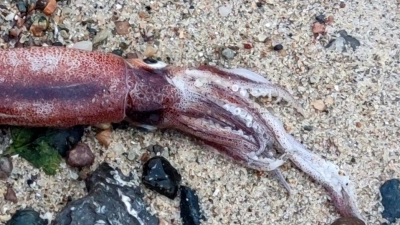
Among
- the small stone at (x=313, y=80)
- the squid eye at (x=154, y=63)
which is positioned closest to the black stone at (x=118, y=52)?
the squid eye at (x=154, y=63)

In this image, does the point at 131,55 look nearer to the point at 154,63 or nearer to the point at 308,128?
the point at 154,63

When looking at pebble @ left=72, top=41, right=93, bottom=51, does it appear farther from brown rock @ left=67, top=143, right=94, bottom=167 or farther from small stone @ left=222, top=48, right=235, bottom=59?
small stone @ left=222, top=48, right=235, bottom=59

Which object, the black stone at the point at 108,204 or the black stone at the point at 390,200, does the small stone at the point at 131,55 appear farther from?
the black stone at the point at 390,200

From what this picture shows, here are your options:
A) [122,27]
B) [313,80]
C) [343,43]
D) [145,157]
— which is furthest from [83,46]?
[343,43]

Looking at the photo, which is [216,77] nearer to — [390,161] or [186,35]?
[186,35]

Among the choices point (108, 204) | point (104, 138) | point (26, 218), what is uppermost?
point (104, 138)

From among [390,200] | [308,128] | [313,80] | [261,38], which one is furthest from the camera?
[261,38]

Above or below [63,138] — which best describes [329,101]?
above
